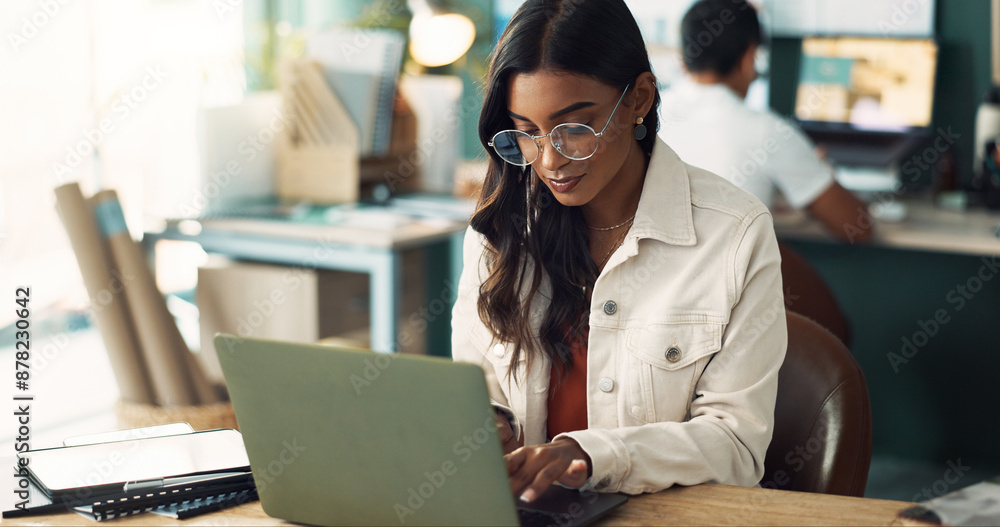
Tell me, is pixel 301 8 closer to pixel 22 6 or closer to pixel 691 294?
pixel 22 6

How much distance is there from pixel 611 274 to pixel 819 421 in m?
0.34

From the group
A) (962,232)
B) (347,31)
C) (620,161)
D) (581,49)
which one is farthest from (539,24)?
(347,31)

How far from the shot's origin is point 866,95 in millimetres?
3154

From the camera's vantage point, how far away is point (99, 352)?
3.54 metres

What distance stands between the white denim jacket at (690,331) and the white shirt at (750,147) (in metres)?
1.27

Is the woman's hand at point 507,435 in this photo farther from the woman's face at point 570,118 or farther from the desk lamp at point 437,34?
the desk lamp at point 437,34

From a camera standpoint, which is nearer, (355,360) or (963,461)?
(355,360)

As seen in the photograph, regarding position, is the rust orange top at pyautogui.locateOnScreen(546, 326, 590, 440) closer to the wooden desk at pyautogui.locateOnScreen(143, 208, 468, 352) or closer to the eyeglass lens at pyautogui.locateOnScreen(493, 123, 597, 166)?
the eyeglass lens at pyautogui.locateOnScreen(493, 123, 597, 166)

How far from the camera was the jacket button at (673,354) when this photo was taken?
1.29m

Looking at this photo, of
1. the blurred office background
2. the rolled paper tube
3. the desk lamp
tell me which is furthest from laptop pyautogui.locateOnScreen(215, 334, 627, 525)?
the desk lamp

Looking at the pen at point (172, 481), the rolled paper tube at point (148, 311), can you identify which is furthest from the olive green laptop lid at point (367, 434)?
the rolled paper tube at point (148, 311)

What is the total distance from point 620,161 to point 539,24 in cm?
22

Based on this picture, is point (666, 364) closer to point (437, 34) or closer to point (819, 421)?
point (819, 421)

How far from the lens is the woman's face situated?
128 cm
